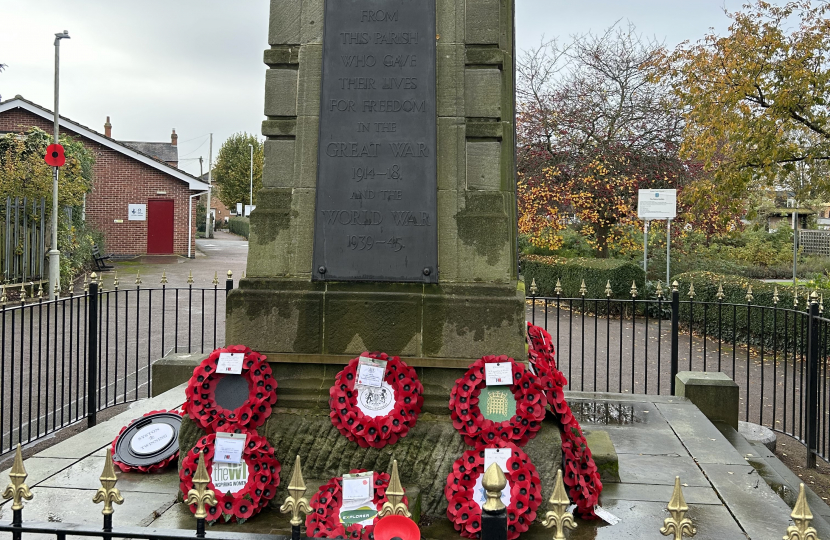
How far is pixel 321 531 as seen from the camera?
3.66m

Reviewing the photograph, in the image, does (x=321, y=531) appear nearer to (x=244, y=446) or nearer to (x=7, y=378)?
(x=244, y=446)

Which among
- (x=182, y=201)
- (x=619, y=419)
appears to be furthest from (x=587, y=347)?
(x=182, y=201)

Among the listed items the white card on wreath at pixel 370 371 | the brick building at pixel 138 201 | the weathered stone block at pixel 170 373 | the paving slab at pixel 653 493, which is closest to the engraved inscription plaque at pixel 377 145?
the white card on wreath at pixel 370 371

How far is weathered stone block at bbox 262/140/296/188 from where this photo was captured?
453cm

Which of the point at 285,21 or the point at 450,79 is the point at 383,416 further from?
the point at 285,21

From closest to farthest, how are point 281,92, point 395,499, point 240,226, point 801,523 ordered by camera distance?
point 801,523, point 395,499, point 281,92, point 240,226

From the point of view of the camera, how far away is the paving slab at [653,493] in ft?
14.5

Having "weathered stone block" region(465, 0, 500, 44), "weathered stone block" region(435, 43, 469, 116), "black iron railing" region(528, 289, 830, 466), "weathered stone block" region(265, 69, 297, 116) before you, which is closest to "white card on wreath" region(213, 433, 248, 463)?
"weathered stone block" region(265, 69, 297, 116)

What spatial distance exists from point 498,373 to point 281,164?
1843mm

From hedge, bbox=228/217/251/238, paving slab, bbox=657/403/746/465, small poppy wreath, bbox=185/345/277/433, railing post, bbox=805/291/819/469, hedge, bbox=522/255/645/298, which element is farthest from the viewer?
hedge, bbox=228/217/251/238

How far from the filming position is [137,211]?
32094 millimetres

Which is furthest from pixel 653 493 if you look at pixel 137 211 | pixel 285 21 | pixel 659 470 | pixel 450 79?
pixel 137 211

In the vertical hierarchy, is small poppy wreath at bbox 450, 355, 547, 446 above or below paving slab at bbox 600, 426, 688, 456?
above

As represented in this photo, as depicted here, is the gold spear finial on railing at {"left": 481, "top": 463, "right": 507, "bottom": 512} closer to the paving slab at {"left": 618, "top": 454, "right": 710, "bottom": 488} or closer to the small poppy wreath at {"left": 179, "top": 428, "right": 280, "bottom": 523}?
the small poppy wreath at {"left": 179, "top": 428, "right": 280, "bottom": 523}
